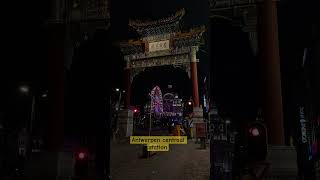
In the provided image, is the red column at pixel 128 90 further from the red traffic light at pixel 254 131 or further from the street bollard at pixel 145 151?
the red traffic light at pixel 254 131

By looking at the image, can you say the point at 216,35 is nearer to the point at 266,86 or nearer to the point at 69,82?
the point at 266,86

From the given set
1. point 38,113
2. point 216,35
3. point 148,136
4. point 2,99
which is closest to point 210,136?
point 148,136

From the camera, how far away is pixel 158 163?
7.41m

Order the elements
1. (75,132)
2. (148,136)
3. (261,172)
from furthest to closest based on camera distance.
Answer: (75,132) → (148,136) → (261,172)

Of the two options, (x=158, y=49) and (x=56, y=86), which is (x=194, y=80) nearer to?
(x=158, y=49)

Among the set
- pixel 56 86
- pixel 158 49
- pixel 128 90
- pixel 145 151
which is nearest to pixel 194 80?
pixel 158 49

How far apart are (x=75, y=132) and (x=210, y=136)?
2835mm

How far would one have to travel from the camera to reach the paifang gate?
26.0ft

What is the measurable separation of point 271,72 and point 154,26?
268cm

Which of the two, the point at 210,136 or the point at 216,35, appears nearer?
the point at 210,136

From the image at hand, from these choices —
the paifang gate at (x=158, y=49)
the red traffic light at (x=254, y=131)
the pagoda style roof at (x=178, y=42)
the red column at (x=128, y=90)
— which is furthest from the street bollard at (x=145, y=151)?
the red traffic light at (x=254, y=131)

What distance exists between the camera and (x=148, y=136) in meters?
7.51

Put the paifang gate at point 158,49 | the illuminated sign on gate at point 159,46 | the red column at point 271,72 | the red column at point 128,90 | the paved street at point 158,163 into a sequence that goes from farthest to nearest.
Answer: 1. the illuminated sign on gate at point 159,46
2. the red column at point 128,90
3. the paifang gate at point 158,49
4. the paved street at point 158,163
5. the red column at point 271,72

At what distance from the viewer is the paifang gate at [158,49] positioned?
7.92m
